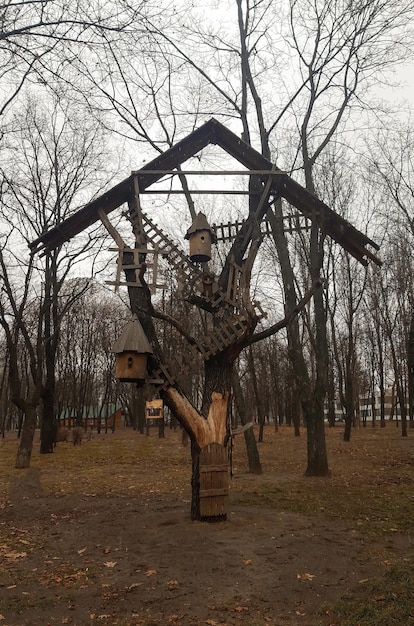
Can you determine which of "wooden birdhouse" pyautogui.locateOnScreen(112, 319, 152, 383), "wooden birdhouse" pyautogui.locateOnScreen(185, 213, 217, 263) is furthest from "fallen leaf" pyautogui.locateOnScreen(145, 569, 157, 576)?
"wooden birdhouse" pyautogui.locateOnScreen(185, 213, 217, 263)

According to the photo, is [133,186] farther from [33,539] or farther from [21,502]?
[21,502]

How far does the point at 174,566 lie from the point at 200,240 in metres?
5.33

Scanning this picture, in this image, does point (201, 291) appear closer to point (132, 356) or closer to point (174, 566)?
point (132, 356)

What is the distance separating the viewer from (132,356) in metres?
7.69

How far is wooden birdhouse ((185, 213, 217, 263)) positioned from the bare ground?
4783mm

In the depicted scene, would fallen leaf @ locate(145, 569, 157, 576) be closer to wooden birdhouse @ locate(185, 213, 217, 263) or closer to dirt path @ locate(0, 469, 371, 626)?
dirt path @ locate(0, 469, 371, 626)

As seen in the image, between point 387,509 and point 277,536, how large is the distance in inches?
129

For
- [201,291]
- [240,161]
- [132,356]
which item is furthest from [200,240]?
[132,356]

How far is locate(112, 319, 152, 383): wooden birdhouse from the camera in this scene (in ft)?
25.0

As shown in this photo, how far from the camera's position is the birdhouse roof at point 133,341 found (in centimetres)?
761

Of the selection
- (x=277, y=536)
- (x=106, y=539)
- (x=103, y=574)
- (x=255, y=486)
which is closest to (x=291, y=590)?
(x=277, y=536)

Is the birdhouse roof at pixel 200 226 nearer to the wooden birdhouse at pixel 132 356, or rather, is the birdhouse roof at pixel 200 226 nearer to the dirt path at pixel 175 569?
the wooden birdhouse at pixel 132 356

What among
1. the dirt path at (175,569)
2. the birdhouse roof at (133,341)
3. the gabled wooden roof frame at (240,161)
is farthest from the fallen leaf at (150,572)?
the gabled wooden roof frame at (240,161)

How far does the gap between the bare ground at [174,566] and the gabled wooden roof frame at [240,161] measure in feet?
17.2
